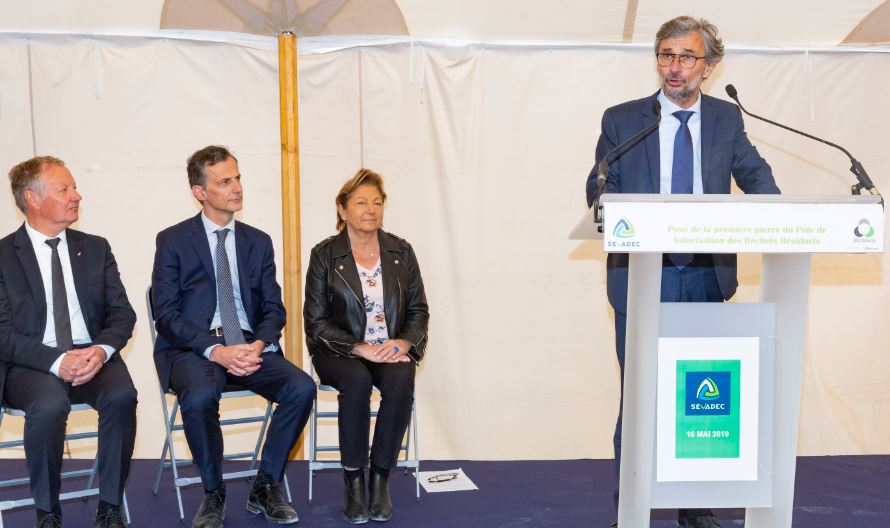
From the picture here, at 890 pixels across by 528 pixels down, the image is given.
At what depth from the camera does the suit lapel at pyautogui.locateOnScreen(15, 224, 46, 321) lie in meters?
3.39

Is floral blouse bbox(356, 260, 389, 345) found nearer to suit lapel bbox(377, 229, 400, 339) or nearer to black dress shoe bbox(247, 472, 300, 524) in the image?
suit lapel bbox(377, 229, 400, 339)

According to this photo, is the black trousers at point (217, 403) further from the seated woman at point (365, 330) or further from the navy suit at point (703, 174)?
the navy suit at point (703, 174)

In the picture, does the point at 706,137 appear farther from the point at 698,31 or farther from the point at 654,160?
the point at 698,31

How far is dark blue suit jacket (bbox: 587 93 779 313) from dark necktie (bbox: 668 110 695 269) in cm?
6

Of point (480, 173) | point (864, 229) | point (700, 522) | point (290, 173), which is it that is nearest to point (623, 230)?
point (864, 229)

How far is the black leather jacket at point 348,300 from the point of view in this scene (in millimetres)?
3807

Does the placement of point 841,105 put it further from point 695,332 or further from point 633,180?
point 695,332

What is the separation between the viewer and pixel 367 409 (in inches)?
140

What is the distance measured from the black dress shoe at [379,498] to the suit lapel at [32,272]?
1.53 meters

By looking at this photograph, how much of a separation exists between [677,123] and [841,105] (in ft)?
7.70

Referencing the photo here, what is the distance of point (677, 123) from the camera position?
2.89 metres

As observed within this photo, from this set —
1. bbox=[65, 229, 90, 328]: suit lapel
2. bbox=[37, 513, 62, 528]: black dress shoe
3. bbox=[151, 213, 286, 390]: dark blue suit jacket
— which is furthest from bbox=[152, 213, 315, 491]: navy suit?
bbox=[37, 513, 62, 528]: black dress shoe

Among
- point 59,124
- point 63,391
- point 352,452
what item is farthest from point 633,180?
point 59,124

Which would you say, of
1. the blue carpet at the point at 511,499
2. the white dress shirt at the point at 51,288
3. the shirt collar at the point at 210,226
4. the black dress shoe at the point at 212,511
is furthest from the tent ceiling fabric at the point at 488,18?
the black dress shoe at the point at 212,511
